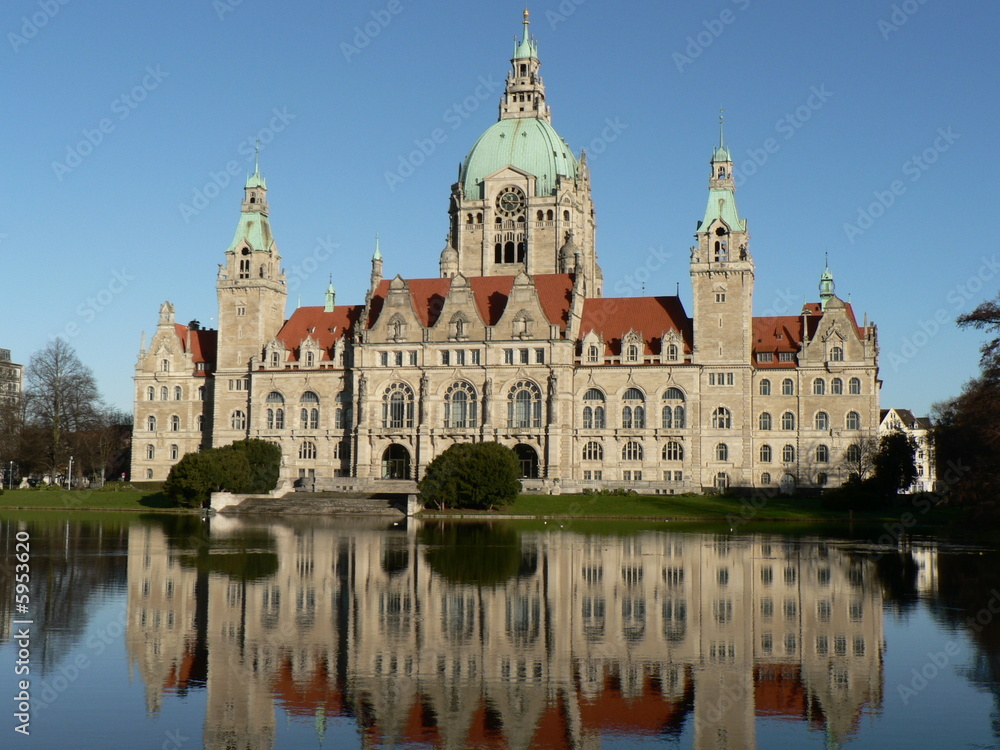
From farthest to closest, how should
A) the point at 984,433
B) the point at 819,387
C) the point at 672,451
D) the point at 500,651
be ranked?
the point at 672,451 → the point at 819,387 → the point at 984,433 → the point at 500,651

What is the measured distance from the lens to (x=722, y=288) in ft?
318

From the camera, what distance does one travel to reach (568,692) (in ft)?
73.6

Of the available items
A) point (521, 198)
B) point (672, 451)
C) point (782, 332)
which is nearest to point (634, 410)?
point (672, 451)

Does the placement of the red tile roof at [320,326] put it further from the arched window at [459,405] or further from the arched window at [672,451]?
the arched window at [672,451]

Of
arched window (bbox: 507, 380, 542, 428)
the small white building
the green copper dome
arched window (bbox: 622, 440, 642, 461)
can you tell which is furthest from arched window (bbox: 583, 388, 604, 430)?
the small white building

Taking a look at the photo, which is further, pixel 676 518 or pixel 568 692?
pixel 676 518

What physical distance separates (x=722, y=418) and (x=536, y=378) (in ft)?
50.9

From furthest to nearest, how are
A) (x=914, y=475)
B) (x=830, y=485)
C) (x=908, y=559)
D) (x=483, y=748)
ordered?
(x=830, y=485)
(x=914, y=475)
(x=908, y=559)
(x=483, y=748)

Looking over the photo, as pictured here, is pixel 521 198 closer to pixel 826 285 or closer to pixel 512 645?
pixel 826 285

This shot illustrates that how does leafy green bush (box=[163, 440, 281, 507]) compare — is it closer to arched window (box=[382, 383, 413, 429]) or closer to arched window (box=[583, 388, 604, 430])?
arched window (box=[382, 383, 413, 429])

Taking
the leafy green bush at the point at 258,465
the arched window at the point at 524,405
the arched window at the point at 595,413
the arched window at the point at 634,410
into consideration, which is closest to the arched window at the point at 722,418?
the arched window at the point at 634,410

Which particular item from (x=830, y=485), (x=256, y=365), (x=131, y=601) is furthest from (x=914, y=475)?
(x=131, y=601)

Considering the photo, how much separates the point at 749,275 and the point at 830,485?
18.2 m

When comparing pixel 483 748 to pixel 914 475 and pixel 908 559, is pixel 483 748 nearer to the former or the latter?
pixel 908 559
